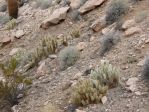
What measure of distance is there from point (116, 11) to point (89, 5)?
1729 millimetres

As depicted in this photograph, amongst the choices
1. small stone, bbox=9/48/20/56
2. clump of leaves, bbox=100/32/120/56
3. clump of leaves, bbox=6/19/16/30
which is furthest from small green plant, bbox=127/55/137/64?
clump of leaves, bbox=6/19/16/30

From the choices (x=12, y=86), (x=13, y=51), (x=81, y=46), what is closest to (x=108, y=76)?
(x=12, y=86)

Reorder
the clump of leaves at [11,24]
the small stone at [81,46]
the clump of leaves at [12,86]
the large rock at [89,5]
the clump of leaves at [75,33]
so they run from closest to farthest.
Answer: the clump of leaves at [12,86], the small stone at [81,46], the clump of leaves at [75,33], the large rock at [89,5], the clump of leaves at [11,24]

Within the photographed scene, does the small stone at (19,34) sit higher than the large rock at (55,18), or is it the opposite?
the large rock at (55,18)

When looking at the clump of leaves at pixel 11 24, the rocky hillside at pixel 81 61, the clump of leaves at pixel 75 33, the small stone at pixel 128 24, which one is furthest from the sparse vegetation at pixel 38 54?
the clump of leaves at pixel 11 24

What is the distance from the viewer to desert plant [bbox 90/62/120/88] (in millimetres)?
7090

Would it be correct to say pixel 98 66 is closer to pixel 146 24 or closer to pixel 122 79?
pixel 122 79

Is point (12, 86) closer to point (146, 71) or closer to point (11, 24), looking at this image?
point (146, 71)

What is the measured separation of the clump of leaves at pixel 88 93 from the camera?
6.86m

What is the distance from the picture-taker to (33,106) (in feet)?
25.7

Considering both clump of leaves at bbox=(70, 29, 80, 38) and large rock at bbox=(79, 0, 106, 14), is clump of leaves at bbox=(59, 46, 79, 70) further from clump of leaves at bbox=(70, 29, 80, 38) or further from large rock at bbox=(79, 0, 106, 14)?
large rock at bbox=(79, 0, 106, 14)

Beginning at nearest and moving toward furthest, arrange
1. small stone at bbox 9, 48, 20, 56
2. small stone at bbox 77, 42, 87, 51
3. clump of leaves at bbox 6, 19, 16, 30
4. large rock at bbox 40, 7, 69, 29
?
small stone at bbox 77, 42, 87, 51
small stone at bbox 9, 48, 20, 56
large rock at bbox 40, 7, 69, 29
clump of leaves at bbox 6, 19, 16, 30

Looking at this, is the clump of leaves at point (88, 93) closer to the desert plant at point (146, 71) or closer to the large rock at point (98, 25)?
the desert plant at point (146, 71)

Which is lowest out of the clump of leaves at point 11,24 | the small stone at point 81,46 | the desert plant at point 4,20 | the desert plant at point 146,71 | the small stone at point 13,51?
the small stone at point 13,51
